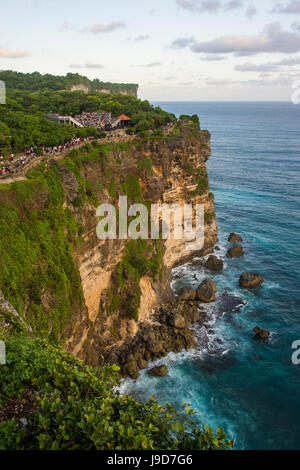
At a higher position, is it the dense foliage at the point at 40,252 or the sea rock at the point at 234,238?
the dense foliage at the point at 40,252

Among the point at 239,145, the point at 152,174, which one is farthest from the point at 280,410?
the point at 239,145

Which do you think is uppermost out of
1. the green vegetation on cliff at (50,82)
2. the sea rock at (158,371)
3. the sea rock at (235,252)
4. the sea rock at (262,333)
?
the green vegetation on cliff at (50,82)

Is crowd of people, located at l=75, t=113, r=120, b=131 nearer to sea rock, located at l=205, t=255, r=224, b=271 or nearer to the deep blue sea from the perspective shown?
the deep blue sea

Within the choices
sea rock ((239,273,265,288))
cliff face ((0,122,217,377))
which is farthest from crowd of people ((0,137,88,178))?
sea rock ((239,273,265,288))

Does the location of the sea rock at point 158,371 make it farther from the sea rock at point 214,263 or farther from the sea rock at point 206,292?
the sea rock at point 214,263

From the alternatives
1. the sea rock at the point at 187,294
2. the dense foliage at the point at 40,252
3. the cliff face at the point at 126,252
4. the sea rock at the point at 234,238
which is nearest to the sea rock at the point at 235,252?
the sea rock at the point at 234,238

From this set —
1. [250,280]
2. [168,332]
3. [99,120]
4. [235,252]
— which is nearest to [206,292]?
[250,280]
